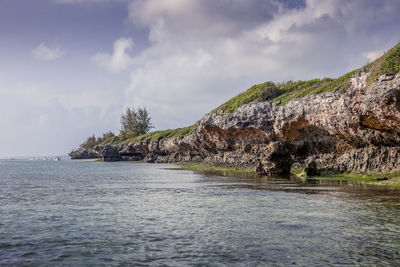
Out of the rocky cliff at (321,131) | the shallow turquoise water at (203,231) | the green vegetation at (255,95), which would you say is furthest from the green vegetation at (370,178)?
the green vegetation at (255,95)

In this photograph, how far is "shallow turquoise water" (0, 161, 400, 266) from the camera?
410 inches

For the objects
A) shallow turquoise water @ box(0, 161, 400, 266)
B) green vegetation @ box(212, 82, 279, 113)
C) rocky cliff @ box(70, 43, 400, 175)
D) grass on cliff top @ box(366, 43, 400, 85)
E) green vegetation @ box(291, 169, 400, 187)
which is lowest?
shallow turquoise water @ box(0, 161, 400, 266)

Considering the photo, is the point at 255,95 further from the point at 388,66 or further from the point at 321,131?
the point at 388,66

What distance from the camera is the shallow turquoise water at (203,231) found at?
1041 centimetres

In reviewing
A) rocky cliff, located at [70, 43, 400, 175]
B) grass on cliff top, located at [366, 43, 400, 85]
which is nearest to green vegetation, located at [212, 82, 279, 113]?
rocky cliff, located at [70, 43, 400, 175]

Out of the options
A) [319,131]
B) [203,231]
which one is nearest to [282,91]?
[319,131]

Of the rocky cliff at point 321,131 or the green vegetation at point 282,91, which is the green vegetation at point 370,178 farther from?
the green vegetation at point 282,91

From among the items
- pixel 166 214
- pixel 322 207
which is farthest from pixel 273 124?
pixel 166 214

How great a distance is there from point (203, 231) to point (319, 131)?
36793 millimetres

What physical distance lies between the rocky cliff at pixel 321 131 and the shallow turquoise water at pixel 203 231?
472 inches

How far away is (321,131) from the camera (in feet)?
152

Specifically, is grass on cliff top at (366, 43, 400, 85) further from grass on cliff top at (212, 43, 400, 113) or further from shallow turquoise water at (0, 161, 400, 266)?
shallow turquoise water at (0, 161, 400, 266)

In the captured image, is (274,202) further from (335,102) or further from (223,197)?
(335,102)

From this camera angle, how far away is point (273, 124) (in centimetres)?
5378
